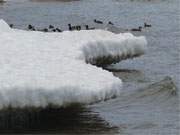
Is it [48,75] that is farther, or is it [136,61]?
[136,61]

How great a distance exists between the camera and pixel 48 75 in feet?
31.2

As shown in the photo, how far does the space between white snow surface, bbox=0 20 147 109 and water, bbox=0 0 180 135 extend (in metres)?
0.81

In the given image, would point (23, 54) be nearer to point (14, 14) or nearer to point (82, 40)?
point (82, 40)

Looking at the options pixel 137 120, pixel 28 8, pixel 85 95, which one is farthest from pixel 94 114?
pixel 28 8

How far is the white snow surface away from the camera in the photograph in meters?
8.84

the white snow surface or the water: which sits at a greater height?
the white snow surface

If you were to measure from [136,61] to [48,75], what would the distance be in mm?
9539

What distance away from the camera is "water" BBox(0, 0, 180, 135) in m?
11.1

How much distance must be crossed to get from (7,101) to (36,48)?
3155 mm

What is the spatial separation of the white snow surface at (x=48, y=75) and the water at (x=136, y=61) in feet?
2.66

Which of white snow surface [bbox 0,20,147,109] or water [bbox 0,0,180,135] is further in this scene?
water [bbox 0,0,180,135]

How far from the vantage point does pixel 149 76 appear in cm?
1661

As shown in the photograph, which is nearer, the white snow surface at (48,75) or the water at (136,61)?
the white snow surface at (48,75)

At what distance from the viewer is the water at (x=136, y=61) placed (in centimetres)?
1111
